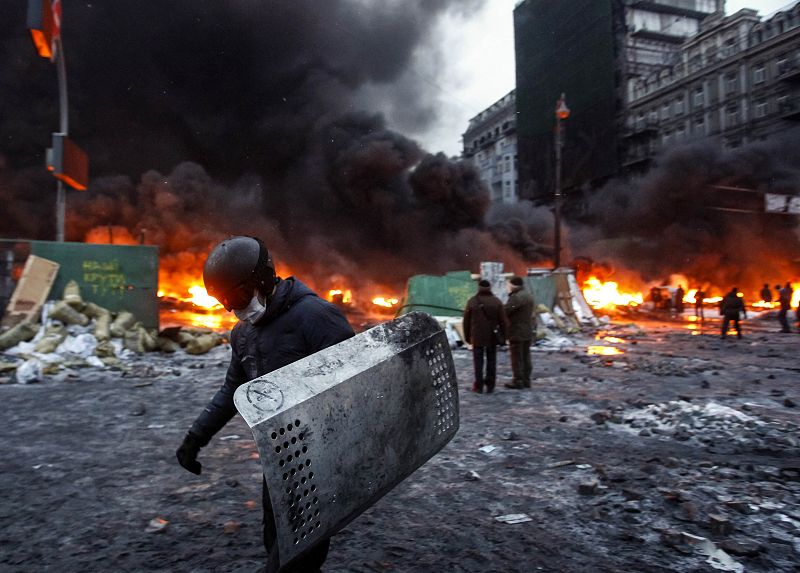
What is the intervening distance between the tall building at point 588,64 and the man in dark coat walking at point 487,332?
3844cm

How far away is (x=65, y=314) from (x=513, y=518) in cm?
940

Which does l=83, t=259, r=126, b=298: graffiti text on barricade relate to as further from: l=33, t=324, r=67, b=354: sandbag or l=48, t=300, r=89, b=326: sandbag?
l=33, t=324, r=67, b=354: sandbag

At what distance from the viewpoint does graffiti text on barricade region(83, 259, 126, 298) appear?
10484mm

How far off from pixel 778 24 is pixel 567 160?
17377mm

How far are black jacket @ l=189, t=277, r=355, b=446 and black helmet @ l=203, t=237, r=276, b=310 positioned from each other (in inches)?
4.0

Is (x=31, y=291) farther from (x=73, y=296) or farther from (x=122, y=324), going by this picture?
(x=122, y=324)

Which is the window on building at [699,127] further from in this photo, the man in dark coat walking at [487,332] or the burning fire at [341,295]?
the man in dark coat walking at [487,332]

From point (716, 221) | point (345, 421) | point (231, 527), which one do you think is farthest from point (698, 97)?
point (345, 421)

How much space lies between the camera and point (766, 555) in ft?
8.36

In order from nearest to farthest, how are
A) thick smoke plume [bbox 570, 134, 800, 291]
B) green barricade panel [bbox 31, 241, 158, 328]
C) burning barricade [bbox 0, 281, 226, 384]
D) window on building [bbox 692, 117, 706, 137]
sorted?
burning barricade [bbox 0, 281, 226, 384], green barricade panel [bbox 31, 241, 158, 328], thick smoke plume [bbox 570, 134, 800, 291], window on building [bbox 692, 117, 706, 137]

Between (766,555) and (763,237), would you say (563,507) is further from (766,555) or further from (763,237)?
(763,237)

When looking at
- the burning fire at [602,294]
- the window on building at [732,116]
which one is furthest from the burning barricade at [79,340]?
the window on building at [732,116]

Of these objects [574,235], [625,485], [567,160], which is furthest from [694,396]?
[567,160]

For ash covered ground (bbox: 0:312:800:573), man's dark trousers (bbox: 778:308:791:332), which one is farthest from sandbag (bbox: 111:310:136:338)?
man's dark trousers (bbox: 778:308:791:332)
